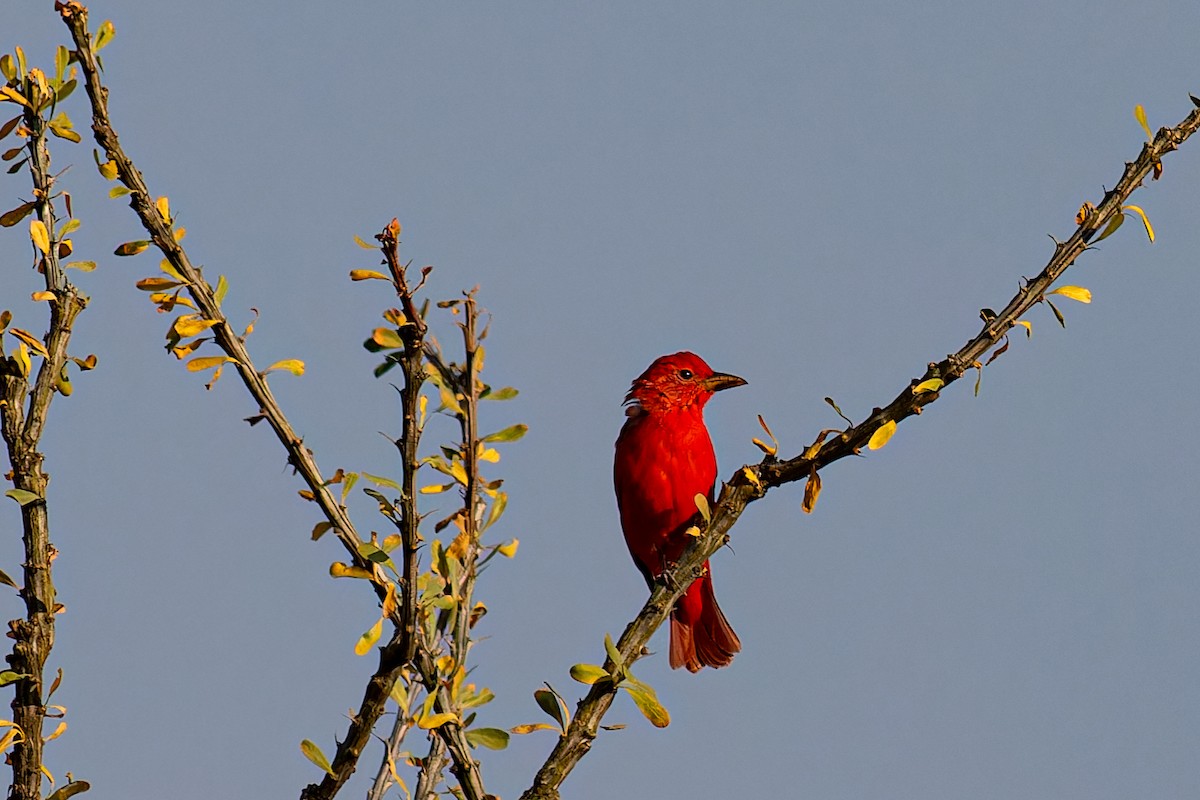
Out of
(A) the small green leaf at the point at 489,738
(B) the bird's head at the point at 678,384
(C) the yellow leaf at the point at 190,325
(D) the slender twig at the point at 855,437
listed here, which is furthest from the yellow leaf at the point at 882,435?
(B) the bird's head at the point at 678,384

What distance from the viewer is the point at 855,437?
395 cm

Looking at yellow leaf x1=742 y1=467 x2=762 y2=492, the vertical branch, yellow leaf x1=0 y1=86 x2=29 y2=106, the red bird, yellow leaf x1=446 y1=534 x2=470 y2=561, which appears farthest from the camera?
the red bird

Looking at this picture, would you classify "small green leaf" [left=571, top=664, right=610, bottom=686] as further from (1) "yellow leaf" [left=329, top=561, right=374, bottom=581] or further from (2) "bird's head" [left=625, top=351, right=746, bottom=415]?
(2) "bird's head" [left=625, top=351, right=746, bottom=415]

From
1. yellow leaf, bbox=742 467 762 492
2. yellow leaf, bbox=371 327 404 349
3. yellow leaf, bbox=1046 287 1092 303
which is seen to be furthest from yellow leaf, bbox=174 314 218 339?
yellow leaf, bbox=1046 287 1092 303

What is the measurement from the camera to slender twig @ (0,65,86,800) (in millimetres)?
3881

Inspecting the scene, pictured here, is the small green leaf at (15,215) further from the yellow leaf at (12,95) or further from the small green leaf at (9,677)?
the small green leaf at (9,677)

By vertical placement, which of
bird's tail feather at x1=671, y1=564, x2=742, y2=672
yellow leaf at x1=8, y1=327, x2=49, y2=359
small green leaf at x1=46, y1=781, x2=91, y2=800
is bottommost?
small green leaf at x1=46, y1=781, x2=91, y2=800

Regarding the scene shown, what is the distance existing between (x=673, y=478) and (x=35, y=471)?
4.29 m

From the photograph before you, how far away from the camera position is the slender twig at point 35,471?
12.7 ft

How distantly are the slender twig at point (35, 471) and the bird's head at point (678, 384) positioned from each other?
447 cm

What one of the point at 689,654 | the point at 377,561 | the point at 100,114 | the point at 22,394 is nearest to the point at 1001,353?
the point at 377,561

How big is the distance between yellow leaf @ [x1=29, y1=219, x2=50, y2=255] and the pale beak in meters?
4.71

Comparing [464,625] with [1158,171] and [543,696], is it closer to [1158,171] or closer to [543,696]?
[543,696]

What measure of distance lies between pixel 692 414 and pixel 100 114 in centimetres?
513
